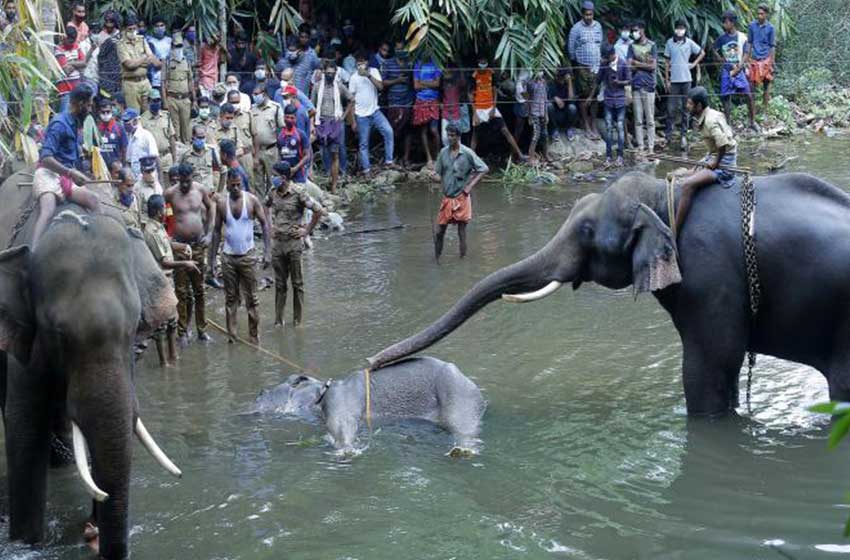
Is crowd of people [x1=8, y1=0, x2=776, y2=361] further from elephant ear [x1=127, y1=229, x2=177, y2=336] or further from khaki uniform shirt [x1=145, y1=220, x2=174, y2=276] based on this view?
elephant ear [x1=127, y1=229, x2=177, y2=336]

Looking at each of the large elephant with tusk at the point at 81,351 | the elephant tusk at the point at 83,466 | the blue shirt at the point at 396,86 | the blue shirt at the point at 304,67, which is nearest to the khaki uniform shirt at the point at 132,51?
the blue shirt at the point at 304,67

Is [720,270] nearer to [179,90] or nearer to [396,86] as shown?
[179,90]

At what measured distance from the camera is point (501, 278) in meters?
8.45

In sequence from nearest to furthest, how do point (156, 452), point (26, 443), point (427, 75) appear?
point (156, 452) < point (26, 443) < point (427, 75)

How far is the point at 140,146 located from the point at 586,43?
7504mm

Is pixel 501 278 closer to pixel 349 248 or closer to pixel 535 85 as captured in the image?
pixel 349 248

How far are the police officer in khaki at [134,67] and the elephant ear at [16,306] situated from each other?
930cm

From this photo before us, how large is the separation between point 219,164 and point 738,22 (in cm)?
975

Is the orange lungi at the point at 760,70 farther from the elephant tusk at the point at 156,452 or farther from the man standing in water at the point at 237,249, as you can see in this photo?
the elephant tusk at the point at 156,452

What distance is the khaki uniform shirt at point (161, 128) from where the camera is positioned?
14.8 m

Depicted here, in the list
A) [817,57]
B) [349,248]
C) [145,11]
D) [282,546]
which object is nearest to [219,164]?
[349,248]

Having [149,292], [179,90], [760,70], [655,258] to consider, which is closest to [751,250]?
[655,258]

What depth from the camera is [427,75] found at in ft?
60.5

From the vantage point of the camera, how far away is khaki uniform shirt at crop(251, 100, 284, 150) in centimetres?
1563
